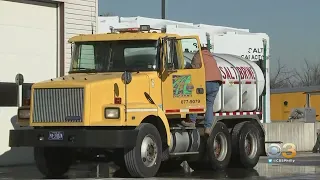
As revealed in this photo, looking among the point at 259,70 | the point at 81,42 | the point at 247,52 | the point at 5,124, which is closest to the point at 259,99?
the point at 259,70

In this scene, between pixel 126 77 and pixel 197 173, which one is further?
pixel 197 173

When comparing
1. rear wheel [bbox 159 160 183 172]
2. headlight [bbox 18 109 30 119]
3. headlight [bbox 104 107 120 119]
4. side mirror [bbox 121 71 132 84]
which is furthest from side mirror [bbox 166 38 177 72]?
rear wheel [bbox 159 160 183 172]

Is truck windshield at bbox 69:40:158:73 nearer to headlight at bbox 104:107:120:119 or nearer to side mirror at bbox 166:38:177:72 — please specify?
side mirror at bbox 166:38:177:72

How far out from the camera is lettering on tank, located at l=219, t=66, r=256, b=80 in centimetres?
1605

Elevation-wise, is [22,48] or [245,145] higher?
[22,48]

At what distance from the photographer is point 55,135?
12.4 metres

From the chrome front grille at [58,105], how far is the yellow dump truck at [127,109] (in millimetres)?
18

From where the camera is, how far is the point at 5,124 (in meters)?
16.8

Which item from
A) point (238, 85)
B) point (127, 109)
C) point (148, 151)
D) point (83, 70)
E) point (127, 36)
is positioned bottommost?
point (148, 151)

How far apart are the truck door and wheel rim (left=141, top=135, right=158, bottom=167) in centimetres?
108

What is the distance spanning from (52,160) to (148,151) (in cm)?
210

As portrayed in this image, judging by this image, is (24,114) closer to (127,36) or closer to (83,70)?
(83,70)

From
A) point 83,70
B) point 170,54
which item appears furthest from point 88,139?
point 170,54

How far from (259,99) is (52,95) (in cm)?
657
